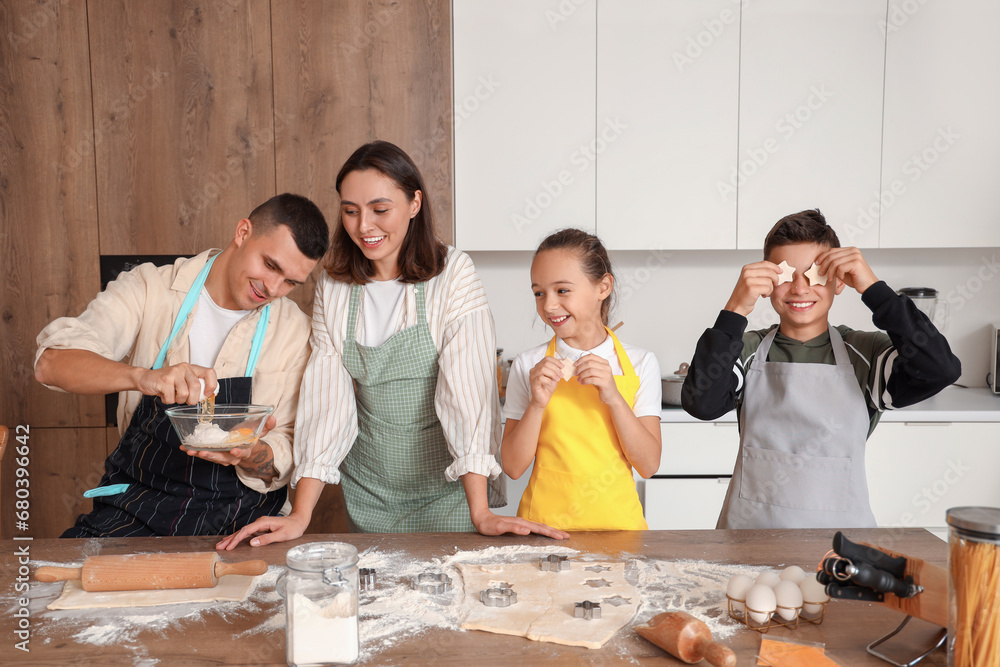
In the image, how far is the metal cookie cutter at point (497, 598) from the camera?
1.12 metres

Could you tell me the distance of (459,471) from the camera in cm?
167

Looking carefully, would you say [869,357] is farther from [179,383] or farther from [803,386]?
[179,383]

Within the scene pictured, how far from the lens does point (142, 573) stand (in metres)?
1.18

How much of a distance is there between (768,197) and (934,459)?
1.24 meters

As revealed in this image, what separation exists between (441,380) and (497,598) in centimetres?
70

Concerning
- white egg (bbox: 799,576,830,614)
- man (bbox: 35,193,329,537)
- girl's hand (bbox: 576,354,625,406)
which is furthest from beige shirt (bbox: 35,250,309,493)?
white egg (bbox: 799,576,830,614)

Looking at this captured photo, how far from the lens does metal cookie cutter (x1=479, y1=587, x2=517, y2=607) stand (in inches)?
44.2

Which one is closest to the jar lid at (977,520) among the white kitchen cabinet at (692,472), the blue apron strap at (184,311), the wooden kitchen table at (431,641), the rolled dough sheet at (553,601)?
the wooden kitchen table at (431,641)

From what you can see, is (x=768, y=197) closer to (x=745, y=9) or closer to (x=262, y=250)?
(x=745, y=9)

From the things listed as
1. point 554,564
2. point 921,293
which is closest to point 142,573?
point 554,564

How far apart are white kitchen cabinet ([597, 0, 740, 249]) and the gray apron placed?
1.40 meters

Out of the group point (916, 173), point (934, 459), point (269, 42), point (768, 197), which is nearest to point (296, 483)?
point (269, 42)

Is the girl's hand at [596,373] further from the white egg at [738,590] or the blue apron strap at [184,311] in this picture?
the blue apron strap at [184,311]

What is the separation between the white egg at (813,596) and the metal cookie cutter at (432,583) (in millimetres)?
556
